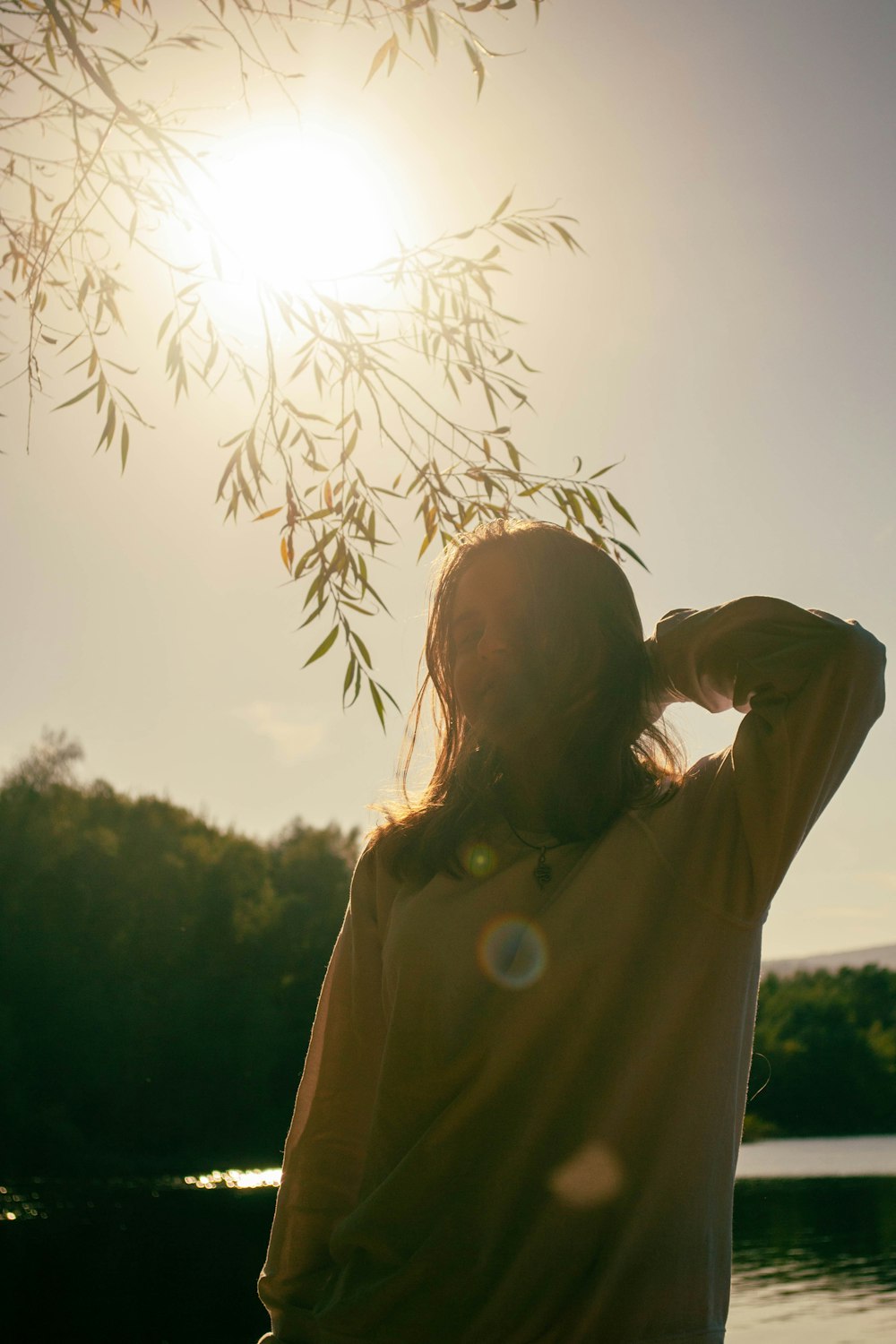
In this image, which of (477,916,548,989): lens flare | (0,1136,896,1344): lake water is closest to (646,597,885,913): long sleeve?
(477,916,548,989): lens flare

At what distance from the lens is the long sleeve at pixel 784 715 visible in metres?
1.33

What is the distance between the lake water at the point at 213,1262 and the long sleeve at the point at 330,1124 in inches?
542

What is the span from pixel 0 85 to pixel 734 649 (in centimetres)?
230

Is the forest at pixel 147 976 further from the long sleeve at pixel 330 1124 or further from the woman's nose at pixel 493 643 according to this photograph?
the woman's nose at pixel 493 643

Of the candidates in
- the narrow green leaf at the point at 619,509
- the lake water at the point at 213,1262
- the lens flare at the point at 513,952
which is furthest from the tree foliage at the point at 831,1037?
the lens flare at the point at 513,952

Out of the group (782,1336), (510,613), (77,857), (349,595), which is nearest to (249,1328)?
(782,1336)

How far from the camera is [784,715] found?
1363 mm

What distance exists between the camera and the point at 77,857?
3406 centimetres

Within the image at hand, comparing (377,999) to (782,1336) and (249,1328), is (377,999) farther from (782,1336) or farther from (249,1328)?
(249,1328)

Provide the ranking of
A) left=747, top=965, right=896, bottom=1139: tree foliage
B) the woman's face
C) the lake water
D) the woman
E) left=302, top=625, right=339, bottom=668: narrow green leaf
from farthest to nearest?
left=747, top=965, right=896, bottom=1139: tree foliage → the lake water → left=302, top=625, right=339, bottom=668: narrow green leaf → the woman's face → the woman

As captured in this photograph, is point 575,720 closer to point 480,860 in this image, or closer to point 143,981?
point 480,860

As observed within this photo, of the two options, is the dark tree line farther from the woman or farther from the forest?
the woman

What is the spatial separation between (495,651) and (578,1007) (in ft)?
1.74

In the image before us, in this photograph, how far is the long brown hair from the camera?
61.5 inches
